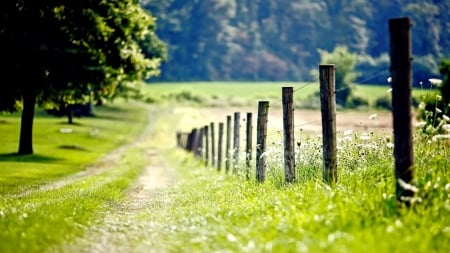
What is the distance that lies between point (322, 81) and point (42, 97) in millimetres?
31461

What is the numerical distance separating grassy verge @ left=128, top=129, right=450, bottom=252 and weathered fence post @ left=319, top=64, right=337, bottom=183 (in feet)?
1.43

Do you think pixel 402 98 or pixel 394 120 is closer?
pixel 402 98

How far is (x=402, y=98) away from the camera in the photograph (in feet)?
36.1

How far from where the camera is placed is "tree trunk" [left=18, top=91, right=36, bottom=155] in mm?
42625

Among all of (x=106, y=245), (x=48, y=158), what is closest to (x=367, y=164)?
(x=106, y=245)

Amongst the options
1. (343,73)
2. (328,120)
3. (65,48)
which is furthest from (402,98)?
(343,73)

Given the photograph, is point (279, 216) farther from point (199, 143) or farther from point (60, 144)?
point (60, 144)

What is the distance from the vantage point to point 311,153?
1767 cm

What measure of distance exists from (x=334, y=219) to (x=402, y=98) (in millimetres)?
2328

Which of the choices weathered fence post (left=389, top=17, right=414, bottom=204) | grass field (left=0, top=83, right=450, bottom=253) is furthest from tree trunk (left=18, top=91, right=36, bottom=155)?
weathered fence post (left=389, top=17, right=414, bottom=204)

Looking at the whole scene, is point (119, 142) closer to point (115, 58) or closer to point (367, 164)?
point (115, 58)

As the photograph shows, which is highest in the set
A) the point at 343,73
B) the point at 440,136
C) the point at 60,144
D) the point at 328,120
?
the point at 343,73

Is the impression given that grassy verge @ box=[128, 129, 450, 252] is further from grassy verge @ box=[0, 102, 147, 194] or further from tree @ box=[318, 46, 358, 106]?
tree @ box=[318, 46, 358, 106]

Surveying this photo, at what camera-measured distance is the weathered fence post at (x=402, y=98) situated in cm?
1097
